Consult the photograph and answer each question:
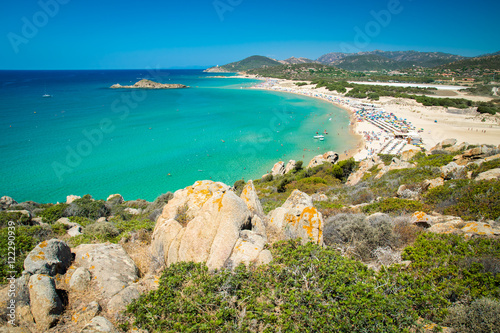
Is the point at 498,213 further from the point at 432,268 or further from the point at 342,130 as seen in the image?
the point at 342,130

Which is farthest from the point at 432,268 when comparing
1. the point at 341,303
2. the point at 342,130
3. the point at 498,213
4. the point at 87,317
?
the point at 342,130

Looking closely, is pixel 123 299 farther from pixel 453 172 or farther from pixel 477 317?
pixel 453 172

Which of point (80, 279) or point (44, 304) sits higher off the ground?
point (44, 304)

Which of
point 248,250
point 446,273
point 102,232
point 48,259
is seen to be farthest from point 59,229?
point 446,273

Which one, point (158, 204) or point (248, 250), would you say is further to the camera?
point (158, 204)

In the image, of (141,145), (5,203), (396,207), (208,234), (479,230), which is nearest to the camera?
(479,230)

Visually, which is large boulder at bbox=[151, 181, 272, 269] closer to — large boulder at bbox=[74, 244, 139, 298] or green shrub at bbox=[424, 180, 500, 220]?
large boulder at bbox=[74, 244, 139, 298]

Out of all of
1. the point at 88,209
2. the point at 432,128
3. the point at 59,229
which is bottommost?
the point at 88,209
